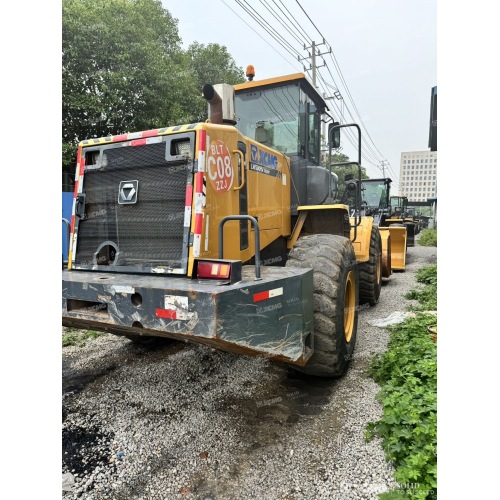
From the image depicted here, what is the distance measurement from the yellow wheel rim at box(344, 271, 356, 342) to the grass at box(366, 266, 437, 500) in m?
0.37

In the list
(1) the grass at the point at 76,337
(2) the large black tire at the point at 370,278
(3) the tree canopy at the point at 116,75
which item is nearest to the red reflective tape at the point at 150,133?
(1) the grass at the point at 76,337

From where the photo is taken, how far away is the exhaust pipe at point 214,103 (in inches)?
119

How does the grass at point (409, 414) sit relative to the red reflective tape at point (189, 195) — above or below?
below

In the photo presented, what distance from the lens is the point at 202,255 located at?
276 cm

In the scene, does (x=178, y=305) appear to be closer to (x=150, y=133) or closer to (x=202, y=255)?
(x=202, y=255)

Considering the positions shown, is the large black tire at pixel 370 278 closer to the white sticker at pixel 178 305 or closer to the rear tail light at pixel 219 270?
the rear tail light at pixel 219 270

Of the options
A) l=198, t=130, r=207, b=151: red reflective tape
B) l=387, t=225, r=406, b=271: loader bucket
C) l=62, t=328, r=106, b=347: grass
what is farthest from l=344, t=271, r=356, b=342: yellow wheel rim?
l=387, t=225, r=406, b=271: loader bucket

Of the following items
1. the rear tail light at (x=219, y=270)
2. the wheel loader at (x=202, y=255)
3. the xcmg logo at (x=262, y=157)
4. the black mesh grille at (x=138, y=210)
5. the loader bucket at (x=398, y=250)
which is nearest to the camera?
the wheel loader at (x=202, y=255)

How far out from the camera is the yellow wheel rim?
3.78 metres

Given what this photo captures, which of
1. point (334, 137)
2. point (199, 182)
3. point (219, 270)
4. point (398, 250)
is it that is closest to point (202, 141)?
point (199, 182)

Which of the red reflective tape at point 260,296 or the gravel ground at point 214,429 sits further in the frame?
the red reflective tape at point 260,296

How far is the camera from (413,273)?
963cm

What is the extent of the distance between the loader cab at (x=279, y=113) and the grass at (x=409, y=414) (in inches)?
98.3

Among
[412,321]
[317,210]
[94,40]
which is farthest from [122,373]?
[94,40]
